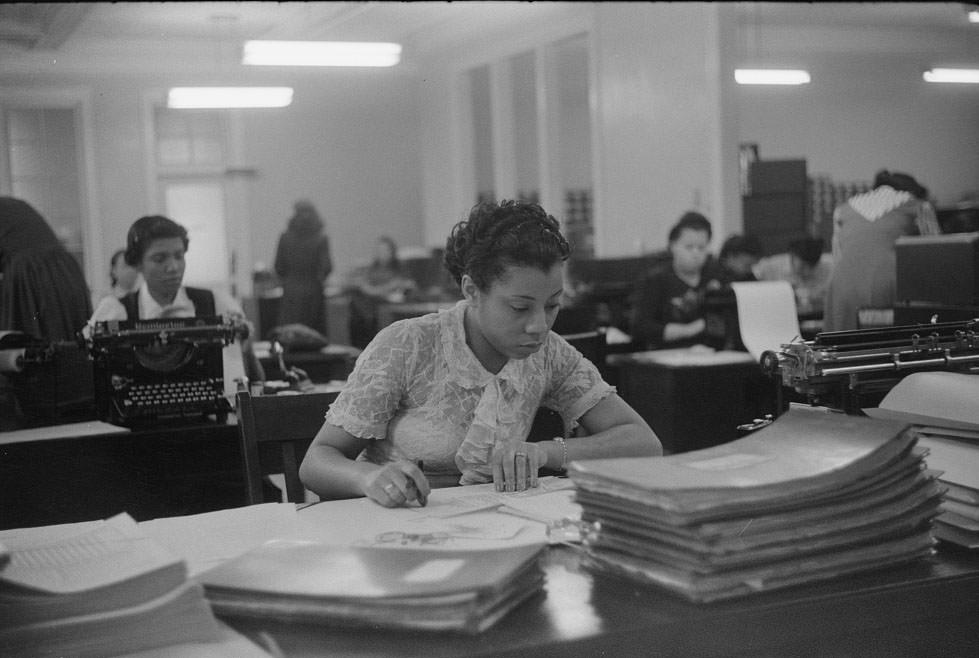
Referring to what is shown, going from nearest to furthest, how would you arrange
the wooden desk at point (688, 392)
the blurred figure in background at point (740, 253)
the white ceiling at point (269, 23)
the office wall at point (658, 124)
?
the wooden desk at point (688, 392), the blurred figure in background at point (740, 253), the office wall at point (658, 124), the white ceiling at point (269, 23)

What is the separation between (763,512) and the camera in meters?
1.03

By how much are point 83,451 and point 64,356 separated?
641 mm

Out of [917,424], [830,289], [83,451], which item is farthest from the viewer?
[830,289]

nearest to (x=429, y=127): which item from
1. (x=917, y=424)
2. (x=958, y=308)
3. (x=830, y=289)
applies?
(x=830, y=289)

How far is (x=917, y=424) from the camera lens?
138cm

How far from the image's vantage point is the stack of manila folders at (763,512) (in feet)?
3.30

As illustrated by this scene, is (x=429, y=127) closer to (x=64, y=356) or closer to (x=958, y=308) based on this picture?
(x=64, y=356)

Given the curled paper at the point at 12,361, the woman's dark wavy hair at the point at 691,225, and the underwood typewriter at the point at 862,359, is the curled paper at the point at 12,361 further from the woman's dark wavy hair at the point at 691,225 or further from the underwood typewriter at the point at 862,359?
the woman's dark wavy hair at the point at 691,225

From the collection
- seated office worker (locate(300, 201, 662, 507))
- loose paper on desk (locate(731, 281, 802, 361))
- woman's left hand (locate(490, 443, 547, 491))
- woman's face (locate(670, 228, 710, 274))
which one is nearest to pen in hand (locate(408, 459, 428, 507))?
woman's left hand (locate(490, 443, 547, 491))

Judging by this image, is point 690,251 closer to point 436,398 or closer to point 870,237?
point 870,237

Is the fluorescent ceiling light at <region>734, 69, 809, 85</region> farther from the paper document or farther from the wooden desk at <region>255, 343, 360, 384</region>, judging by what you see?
Result: the paper document

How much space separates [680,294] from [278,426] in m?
3.82

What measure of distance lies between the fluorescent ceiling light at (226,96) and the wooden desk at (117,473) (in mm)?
6399

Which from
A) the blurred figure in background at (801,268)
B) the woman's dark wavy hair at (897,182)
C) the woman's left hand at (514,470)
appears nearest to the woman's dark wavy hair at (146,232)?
the woman's left hand at (514,470)
